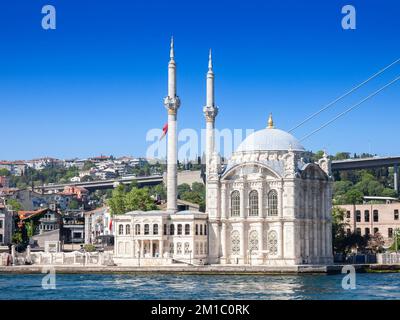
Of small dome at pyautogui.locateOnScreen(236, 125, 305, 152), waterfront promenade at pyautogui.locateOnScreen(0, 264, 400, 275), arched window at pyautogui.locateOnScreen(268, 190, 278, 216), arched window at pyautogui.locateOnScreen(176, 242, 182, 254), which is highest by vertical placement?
small dome at pyautogui.locateOnScreen(236, 125, 305, 152)

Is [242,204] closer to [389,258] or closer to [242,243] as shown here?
[242,243]

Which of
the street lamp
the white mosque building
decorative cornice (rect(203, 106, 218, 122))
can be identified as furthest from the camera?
the street lamp

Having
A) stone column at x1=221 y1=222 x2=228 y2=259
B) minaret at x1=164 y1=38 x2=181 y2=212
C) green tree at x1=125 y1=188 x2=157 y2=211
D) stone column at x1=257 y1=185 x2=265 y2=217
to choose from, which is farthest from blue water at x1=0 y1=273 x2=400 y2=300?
green tree at x1=125 y1=188 x2=157 y2=211

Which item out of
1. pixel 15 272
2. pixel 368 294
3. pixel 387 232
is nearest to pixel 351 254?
pixel 387 232

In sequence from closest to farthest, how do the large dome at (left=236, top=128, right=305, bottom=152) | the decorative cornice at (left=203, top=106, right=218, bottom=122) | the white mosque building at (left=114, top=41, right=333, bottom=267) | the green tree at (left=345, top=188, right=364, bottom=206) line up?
1. the white mosque building at (left=114, top=41, right=333, bottom=267)
2. the large dome at (left=236, top=128, right=305, bottom=152)
3. the decorative cornice at (left=203, top=106, right=218, bottom=122)
4. the green tree at (left=345, top=188, right=364, bottom=206)

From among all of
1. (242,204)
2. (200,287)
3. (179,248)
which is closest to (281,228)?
(242,204)

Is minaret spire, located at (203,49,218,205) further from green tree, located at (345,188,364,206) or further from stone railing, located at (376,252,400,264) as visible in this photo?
green tree, located at (345,188,364,206)

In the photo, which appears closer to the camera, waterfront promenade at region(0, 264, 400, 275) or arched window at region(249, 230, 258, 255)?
waterfront promenade at region(0, 264, 400, 275)
